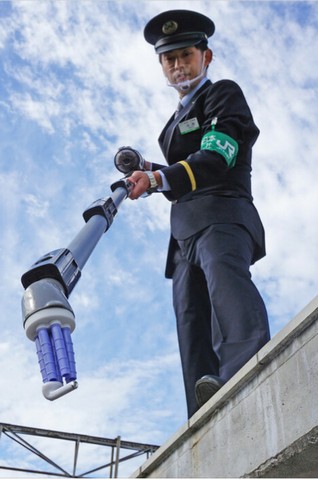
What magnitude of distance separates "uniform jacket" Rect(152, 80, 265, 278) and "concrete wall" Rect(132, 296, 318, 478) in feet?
4.22

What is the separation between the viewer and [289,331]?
2.63 metres

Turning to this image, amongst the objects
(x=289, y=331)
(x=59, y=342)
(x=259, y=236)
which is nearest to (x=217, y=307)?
(x=259, y=236)

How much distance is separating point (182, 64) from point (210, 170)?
33.9 inches

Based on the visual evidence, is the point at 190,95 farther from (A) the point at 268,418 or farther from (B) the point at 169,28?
(A) the point at 268,418

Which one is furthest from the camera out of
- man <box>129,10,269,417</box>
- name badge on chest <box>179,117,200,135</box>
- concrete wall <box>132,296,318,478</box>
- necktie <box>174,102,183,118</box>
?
necktie <box>174,102,183,118</box>

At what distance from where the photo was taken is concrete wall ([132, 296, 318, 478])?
2.48 metres

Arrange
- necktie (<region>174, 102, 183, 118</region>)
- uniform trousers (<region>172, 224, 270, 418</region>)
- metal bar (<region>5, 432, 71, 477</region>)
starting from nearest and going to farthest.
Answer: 1. uniform trousers (<region>172, 224, 270, 418</region>)
2. necktie (<region>174, 102, 183, 118</region>)
3. metal bar (<region>5, 432, 71, 477</region>)

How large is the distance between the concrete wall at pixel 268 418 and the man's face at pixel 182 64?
217 centimetres

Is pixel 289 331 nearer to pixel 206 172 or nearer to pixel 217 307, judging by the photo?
pixel 217 307

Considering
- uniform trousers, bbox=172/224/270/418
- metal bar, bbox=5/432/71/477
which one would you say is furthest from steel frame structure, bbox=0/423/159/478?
uniform trousers, bbox=172/224/270/418

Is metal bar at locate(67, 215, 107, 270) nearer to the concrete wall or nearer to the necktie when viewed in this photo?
the concrete wall

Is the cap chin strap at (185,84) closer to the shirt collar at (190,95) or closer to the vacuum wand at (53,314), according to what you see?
the shirt collar at (190,95)

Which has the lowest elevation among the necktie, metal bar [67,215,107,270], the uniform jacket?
metal bar [67,215,107,270]

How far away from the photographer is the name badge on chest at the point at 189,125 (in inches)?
169
